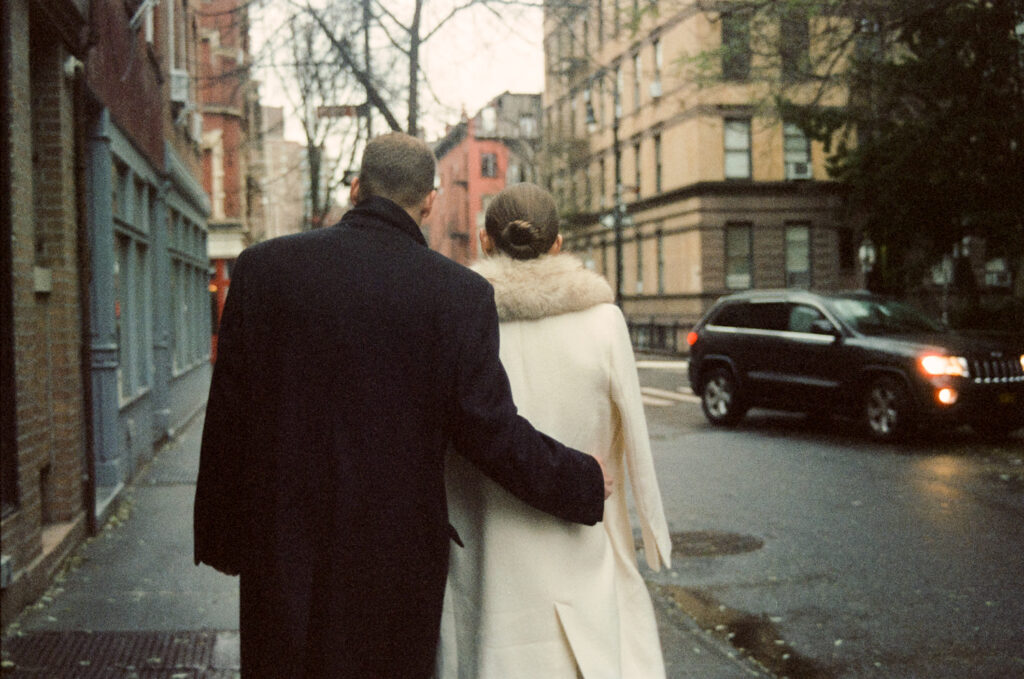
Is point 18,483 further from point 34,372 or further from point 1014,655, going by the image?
point 1014,655

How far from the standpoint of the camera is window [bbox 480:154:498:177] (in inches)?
2896

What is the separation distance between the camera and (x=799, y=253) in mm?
39500

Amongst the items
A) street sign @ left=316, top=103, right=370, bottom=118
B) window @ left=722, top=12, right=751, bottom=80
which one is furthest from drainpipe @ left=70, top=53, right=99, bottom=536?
street sign @ left=316, top=103, right=370, bottom=118

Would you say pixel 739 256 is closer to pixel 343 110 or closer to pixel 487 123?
pixel 343 110

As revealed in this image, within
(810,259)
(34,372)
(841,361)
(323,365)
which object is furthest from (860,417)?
(810,259)

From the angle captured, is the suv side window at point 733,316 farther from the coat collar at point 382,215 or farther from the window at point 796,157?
the window at point 796,157

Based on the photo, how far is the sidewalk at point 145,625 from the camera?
4.98m

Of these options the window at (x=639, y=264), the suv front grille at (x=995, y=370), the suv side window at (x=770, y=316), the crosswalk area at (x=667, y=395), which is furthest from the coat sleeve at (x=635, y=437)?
the window at (x=639, y=264)

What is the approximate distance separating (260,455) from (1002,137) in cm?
1597

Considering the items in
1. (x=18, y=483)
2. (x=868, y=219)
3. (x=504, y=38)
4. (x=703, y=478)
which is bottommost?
(x=703, y=478)

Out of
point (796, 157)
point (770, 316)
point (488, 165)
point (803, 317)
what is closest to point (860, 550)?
point (803, 317)

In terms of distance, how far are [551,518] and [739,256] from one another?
3740 centimetres

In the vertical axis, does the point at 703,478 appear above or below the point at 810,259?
below

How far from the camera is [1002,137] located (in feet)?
52.7
